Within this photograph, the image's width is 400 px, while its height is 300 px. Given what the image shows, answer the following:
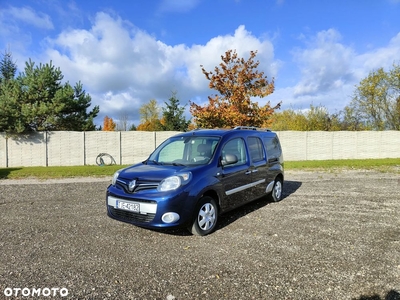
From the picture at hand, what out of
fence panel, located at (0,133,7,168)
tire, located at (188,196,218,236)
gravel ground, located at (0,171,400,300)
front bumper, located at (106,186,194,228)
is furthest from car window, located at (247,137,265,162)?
fence panel, located at (0,133,7,168)

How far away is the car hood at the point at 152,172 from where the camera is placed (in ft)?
15.3

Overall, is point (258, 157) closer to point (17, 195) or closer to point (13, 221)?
point (13, 221)

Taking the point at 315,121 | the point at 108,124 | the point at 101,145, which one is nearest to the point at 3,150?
the point at 101,145

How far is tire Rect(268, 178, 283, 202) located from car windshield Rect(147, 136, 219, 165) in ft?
8.83

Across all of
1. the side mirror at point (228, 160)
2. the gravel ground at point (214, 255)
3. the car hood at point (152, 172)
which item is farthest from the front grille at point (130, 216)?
the side mirror at point (228, 160)

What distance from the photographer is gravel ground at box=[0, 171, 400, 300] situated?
3104 millimetres

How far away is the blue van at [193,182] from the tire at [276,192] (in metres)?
0.73

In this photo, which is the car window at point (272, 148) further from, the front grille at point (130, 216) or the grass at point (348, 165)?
the grass at point (348, 165)

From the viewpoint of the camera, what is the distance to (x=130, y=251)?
4.16 metres

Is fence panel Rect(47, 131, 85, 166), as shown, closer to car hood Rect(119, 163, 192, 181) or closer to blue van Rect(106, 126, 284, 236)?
blue van Rect(106, 126, 284, 236)

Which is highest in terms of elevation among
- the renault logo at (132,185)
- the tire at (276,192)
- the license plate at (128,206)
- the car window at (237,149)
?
the car window at (237,149)

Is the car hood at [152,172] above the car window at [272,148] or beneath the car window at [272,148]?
beneath

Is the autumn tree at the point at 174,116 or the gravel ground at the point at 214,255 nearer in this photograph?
the gravel ground at the point at 214,255

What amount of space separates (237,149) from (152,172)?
200 centimetres
